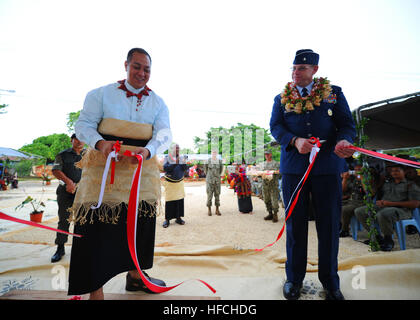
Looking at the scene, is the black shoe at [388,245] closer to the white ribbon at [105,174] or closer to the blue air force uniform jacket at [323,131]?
the blue air force uniform jacket at [323,131]

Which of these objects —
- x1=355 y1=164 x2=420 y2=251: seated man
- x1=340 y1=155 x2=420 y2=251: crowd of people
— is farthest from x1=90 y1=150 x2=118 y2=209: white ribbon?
x1=355 y1=164 x2=420 y2=251: seated man

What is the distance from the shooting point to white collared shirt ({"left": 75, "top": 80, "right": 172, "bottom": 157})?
5.39 ft

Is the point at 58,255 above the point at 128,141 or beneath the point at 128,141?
beneath

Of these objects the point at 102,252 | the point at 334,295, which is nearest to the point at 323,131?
the point at 334,295

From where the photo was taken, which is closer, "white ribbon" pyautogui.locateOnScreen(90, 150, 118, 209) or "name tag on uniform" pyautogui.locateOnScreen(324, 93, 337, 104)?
"white ribbon" pyautogui.locateOnScreen(90, 150, 118, 209)

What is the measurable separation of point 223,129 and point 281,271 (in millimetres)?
36308

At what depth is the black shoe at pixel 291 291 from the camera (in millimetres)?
1922

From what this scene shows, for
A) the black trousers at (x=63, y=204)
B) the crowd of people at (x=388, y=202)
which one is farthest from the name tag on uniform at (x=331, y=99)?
the black trousers at (x=63, y=204)

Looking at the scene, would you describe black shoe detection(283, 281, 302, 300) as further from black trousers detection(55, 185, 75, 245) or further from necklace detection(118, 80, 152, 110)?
black trousers detection(55, 185, 75, 245)

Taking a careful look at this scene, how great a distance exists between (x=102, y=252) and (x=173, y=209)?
4.05 meters

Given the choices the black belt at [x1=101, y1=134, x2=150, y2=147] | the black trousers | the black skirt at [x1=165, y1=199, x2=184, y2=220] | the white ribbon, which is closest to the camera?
the white ribbon

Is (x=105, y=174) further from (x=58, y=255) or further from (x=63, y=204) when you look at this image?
(x=58, y=255)

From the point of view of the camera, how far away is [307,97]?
1.97m

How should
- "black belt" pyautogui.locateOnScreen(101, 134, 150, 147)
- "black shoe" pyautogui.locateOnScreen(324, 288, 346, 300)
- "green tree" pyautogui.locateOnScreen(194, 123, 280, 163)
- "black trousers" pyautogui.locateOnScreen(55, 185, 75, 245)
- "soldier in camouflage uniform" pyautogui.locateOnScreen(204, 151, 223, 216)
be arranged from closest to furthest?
"black belt" pyautogui.locateOnScreen(101, 134, 150, 147) → "black shoe" pyautogui.locateOnScreen(324, 288, 346, 300) → "black trousers" pyautogui.locateOnScreen(55, 185, 75, 245) → "soldier in camouflage uniform" pyautogui.locateOnScreen(204, 151, 223, 216) → "green tree" pyautogui.locateOnScreen(194, 123, 280, 163)
